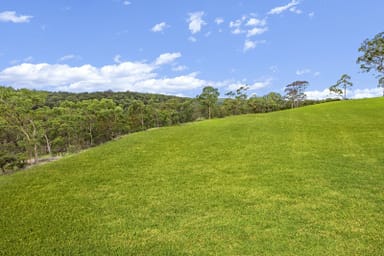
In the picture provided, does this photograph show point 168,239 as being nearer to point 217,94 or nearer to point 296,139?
point 296,139

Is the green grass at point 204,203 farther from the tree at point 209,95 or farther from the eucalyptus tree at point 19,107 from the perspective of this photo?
the tree at point 209,95

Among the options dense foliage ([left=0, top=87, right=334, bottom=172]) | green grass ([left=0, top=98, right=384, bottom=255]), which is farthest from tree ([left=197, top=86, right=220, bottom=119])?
green grass ([left=0, top=98, right=384, bottom=255])

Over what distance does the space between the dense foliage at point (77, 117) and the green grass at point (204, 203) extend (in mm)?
25582

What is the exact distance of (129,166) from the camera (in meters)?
9.70

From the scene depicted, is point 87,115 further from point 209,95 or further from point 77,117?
point 209,95

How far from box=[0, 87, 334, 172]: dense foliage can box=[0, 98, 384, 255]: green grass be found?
2558 cm

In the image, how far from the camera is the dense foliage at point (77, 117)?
31.3 m

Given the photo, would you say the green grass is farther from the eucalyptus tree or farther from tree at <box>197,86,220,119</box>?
tree at <box>197,86,220,119</box>

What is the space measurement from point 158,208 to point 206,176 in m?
2.63

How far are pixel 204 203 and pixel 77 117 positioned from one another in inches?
1770

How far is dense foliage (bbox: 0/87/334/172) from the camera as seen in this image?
3133 centimetres

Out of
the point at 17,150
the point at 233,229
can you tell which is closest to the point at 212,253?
the point at 233,229

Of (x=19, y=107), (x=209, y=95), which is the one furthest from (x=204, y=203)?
(x=209, y=95)

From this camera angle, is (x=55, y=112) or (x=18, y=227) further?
(x=55, y=112)
